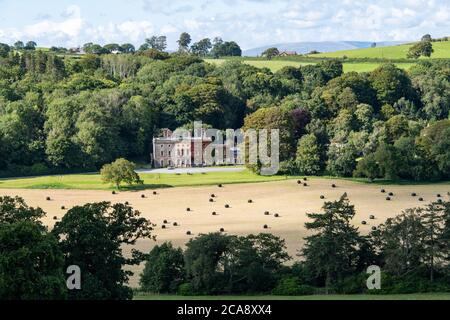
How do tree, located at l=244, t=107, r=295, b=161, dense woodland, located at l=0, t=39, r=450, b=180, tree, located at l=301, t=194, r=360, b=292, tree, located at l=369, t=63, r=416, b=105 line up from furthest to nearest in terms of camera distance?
1. tree, located at l=369, t=63, r=416, b=105
2. tree, located at l=244, t=107, r=295, b=161
3. dense woodland, located at l=0, t=39, r=450, b=180
4. tree, located at l=301, t=194, r=360, b=292

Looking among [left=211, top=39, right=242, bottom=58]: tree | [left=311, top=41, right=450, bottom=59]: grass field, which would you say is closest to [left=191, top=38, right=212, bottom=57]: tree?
[left=211, top=39, right=242, bottom=58]: tree

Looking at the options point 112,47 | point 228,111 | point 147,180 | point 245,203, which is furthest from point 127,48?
point 245,203

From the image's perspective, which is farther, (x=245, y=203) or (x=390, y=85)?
(x=390, y=85)

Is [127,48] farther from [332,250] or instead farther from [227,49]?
[332,250]

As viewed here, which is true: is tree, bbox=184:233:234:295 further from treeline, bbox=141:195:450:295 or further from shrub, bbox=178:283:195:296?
shrub, bbox=178:283:195:296

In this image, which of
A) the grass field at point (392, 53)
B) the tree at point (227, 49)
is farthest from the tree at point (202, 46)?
the grass field at point (392, 53)

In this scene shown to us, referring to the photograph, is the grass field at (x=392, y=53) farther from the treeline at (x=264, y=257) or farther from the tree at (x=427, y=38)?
the treeline at (x=264, y=257)
